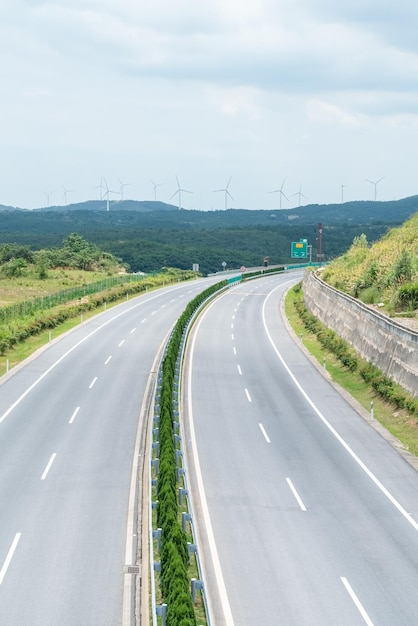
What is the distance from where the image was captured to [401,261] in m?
54.8

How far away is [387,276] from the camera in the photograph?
2226 inches

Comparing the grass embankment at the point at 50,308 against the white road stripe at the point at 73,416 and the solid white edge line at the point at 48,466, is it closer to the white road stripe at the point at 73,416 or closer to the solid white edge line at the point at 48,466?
the white road stripe at the point at 73,416

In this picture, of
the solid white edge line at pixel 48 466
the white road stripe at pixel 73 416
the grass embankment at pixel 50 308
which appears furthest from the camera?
the grass embankment at pixel 50 308

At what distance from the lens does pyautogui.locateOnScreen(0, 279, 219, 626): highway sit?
1820 cm

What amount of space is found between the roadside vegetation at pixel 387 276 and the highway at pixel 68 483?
16200mm

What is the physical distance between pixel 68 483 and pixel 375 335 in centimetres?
2405

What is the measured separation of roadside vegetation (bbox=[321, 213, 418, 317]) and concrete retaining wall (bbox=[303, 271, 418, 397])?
2.10m

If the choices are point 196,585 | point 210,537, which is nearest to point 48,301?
point 210,537

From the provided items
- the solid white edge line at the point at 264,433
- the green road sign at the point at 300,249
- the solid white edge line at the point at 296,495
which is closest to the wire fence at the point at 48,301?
the solid white edge line at the point at 264,433

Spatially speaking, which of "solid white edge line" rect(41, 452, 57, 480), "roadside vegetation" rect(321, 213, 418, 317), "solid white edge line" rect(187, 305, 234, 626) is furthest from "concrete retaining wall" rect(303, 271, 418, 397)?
"solid white edge line" rect(41, 452, 57, 480)

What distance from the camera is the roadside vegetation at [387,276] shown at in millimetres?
51281

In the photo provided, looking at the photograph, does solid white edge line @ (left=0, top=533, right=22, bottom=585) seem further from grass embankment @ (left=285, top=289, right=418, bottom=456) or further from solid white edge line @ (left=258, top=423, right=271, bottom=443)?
grass embankment @ (left=285, top=289, right=418, bottom=456)

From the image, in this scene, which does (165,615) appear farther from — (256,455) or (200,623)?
(256,455)

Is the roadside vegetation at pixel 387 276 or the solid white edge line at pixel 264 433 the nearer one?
the solid white edge line at pixel 264 433
